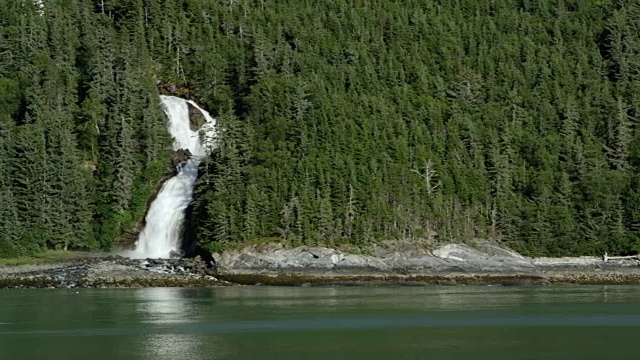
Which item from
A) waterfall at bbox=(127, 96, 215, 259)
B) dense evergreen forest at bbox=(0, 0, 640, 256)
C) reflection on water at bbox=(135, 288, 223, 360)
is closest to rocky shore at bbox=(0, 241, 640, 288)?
dense evergreen forest at bbox=(0, 0, 640, 256)

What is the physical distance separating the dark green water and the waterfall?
2873cm

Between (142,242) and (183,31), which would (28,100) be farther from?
(183,31)

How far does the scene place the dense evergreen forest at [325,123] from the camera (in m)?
120

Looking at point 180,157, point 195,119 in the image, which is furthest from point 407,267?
point 195,119

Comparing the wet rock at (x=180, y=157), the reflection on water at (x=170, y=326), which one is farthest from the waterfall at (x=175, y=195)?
the reflection on water at (x=170, y=326)

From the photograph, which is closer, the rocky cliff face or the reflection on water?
the reflection on water

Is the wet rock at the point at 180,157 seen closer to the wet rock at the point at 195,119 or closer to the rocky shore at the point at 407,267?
the wet rock at the point at 195,119

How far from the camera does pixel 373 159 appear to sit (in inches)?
5059

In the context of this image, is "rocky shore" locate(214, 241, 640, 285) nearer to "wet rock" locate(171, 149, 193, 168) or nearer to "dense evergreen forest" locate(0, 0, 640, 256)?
"dense evergreen forest" locate(0, 0, 640, 256)

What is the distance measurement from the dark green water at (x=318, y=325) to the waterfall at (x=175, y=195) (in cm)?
2873

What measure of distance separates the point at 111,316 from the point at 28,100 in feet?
245

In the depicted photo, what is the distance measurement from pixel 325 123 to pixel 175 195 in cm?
2364

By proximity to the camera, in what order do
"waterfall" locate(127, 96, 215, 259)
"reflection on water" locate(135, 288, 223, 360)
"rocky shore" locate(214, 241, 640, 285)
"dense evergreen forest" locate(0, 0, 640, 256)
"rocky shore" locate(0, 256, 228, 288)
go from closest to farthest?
"reflection on water" locate(135, 288, 223, 360)
"rocky shore" locate(0, 256, 228, 288)
"rocky shore" locate(214, 241, 640, 285)
"waterfall" locate(127, 96, 215, 259)
"dense evergreen forest" locate(0, 0, 640, 256)

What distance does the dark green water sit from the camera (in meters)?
50.4
